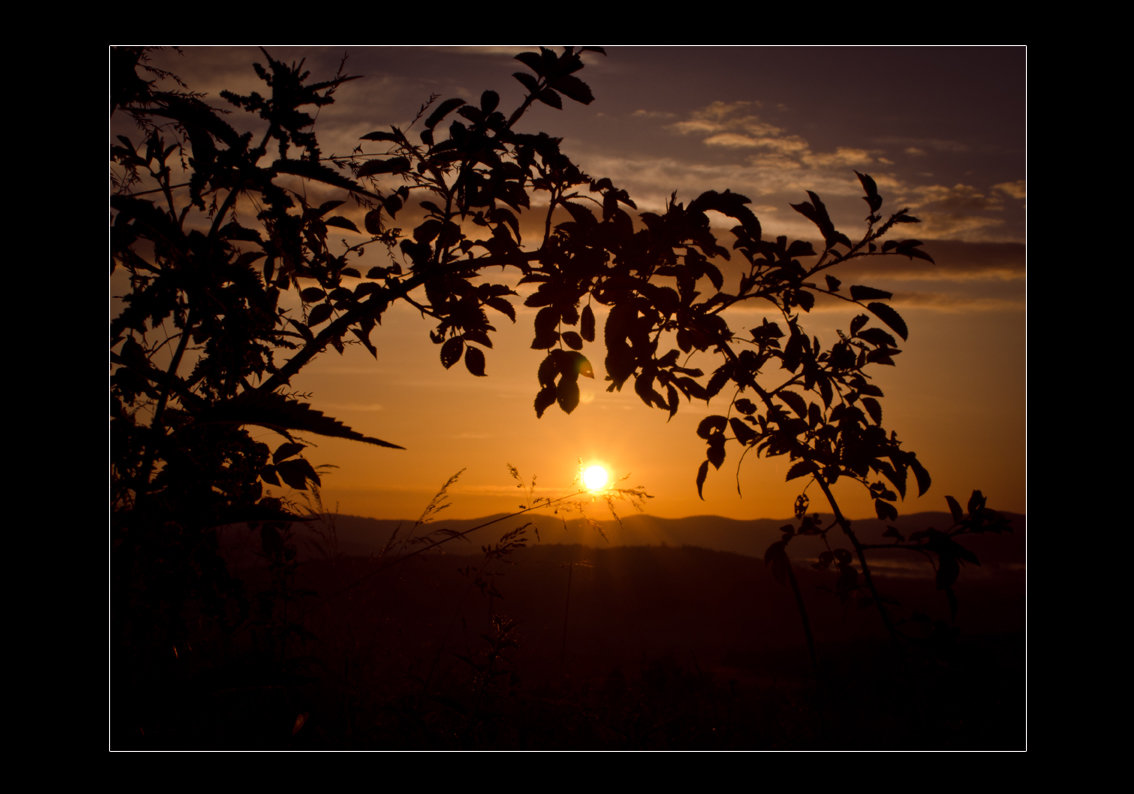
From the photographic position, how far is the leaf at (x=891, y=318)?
74.0 inches

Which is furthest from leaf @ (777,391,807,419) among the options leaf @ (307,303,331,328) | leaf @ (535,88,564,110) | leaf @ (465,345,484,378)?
leaf @ (307,303,331,328)

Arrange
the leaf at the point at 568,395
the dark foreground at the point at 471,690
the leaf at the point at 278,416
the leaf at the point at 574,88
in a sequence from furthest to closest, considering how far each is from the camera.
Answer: the leaf at the point at 574,88, the dark foreground at the point at 471,690, the leaf at the point at 568,395, the leaf at the point at 278,416

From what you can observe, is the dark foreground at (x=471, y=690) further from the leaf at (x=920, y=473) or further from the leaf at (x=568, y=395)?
the leaf at (x=568, y=395)

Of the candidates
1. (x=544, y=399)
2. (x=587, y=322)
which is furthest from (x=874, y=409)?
(x=544, y=399)

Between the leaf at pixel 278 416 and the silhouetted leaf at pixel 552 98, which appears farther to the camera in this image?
the silhouetted leaf at pixel 552 98

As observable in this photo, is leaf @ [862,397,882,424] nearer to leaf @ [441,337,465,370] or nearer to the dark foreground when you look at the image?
the dark foreground

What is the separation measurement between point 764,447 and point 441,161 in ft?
4.25

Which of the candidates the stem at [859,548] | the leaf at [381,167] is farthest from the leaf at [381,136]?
the stem at [859,548]

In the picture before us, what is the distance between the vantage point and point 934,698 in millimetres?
1926

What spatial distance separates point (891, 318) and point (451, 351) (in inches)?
49.3

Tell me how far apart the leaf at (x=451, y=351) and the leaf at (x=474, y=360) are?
0.03m

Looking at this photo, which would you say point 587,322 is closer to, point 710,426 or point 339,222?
point 710,426
